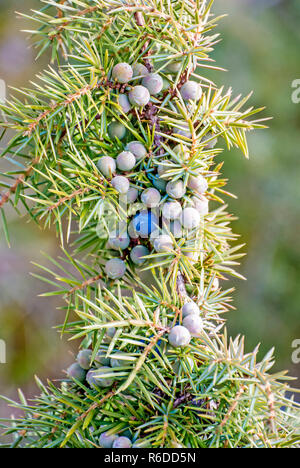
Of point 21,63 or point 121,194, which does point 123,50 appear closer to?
point 121,194

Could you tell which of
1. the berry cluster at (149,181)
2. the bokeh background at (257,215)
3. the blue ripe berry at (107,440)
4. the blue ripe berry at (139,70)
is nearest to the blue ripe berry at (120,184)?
the berry cluster at (149,181)

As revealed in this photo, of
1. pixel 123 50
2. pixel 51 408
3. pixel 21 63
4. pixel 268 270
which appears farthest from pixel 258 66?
pixel 51 408

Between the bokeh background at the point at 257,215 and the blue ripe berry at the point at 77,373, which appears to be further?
the bokeh background at the point at 257,215

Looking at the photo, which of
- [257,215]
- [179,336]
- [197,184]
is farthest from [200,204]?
[257,215]

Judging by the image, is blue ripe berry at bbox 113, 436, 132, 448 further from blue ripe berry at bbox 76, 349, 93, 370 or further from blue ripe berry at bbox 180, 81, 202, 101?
blue ripe berry at bbox 180, 81, 202, 101

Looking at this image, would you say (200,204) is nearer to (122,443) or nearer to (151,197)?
(151,197)

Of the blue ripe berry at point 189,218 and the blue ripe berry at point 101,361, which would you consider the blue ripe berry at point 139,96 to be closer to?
the blue ripe berry at point 189,218
